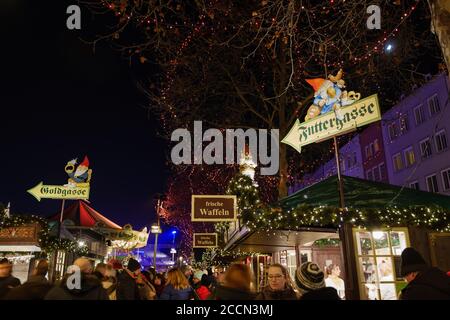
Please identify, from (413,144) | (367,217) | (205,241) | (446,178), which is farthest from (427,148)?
(367,217)

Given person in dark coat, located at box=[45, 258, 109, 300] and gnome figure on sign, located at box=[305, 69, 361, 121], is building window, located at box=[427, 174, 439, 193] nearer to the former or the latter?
gnome figure on sign, located at box=[305, 69, 361, 121]

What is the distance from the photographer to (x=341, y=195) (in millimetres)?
7211

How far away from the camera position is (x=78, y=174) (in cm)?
1550

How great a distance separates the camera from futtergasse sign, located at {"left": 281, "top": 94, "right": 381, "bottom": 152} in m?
6.86

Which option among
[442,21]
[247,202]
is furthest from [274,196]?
[442,21]

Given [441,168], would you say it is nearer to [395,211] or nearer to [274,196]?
[274,196]

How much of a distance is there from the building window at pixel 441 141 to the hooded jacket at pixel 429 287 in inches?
1027

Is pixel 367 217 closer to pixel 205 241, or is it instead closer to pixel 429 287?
pixel 429 287

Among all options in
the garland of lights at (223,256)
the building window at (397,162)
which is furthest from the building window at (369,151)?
the garland of lights at (223,256)

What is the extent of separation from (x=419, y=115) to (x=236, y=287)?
3002 centimetres

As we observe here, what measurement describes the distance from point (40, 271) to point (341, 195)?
553 centimetres

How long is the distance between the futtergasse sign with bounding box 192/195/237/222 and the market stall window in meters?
3.10

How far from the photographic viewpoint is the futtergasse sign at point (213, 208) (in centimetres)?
894
